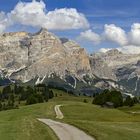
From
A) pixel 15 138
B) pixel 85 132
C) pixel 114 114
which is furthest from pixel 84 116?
pixel 15 138

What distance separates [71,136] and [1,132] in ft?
35.2

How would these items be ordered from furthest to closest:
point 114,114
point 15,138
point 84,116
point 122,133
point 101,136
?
1. point 114,114
2. point 84,116
3. point 122,133
4. point 101,136
5. point 15,138

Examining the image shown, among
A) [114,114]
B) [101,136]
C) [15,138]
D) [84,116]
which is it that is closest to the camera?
[15,138]

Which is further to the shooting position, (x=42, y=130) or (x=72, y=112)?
(x=72, y=112)

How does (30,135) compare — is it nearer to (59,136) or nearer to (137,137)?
(59,136)

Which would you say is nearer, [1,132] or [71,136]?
[71,136]

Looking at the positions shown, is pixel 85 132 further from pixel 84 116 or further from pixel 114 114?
pixel 114 114

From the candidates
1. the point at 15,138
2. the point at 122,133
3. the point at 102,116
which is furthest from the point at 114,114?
the point at 15,138

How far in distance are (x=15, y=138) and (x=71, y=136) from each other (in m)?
7.70

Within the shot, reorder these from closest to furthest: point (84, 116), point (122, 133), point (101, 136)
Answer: point (101, 136) → point (122, 133) → point (84, 116)

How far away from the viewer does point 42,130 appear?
59531 millimetres

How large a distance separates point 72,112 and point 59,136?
84329 mm

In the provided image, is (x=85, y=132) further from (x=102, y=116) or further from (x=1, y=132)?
(x=102, y=116)

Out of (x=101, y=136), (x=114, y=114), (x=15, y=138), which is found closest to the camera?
(x=15, y=138)
